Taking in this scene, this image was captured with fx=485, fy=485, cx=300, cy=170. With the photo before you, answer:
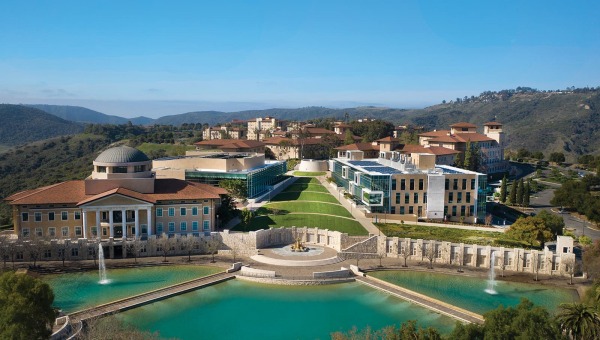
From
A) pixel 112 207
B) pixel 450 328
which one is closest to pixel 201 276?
pixel 112 207

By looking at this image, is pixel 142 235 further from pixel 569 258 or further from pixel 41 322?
pixel 569 258

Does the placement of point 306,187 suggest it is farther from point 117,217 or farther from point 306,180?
point 117,217

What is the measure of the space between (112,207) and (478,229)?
39732 mm

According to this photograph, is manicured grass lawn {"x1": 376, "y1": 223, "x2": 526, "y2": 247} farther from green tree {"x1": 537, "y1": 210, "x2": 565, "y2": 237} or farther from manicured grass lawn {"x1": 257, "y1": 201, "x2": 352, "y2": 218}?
manicured grass lawn {"x1": 257, "y1": 201, "x2": 352, "y2": 218}

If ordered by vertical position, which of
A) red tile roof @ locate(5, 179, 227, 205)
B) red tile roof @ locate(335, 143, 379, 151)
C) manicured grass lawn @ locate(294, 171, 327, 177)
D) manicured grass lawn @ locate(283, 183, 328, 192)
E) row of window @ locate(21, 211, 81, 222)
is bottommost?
manicured grass lawn @ locate(283, 183, 328, 192)

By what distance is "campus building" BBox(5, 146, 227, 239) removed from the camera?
47.3 metres

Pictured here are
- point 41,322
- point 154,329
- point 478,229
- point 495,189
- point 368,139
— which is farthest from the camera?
point 368,139

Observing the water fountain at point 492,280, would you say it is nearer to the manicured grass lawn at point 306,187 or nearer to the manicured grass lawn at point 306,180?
the manicured grass lawn at point 306,187

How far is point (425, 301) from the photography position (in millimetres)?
36031

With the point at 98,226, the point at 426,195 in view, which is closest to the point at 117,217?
the point at 98,226

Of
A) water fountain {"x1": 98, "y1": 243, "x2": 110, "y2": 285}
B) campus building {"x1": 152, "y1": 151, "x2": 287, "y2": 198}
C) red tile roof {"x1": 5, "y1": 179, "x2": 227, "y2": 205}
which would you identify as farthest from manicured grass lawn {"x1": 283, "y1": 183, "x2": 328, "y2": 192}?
water fountain {"x1": 98, "y1": 243, "x2": 110, "y2": 285}

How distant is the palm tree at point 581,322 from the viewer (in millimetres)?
24328

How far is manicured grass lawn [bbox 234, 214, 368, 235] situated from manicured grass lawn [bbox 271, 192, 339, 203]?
8.59 meters

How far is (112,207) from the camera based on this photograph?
157 feet
